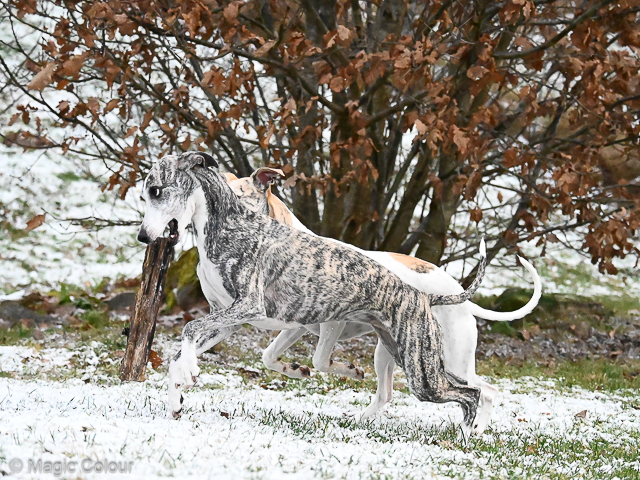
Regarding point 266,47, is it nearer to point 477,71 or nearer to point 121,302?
point 477,71

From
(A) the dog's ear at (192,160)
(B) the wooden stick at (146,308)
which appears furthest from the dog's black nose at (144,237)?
(B) the wooden stick at (146,308)

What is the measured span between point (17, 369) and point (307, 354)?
10.7 ft

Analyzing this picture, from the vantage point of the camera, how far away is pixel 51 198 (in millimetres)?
16703

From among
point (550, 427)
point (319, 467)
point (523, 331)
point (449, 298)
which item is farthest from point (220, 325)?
point (523, 331)

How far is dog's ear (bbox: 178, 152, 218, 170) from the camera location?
13.9 ft

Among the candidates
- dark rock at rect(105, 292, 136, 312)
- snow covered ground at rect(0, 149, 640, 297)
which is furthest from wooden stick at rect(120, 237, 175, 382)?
snow covered ground at rect(0, 149, 640, 297)

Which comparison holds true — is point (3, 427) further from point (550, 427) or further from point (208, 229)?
point (550, 427)

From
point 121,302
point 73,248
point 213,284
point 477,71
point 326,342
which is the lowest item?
point 326,342

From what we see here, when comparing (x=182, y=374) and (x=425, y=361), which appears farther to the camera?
(x=425, y=361)

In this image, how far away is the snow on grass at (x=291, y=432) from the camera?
325cm

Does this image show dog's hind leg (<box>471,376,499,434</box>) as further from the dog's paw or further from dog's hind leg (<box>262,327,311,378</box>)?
the dog's paw

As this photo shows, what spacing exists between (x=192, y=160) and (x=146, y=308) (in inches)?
81.5

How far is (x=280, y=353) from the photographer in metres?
5.11

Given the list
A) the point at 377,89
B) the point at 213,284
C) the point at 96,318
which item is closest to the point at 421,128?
the point at 377,89
